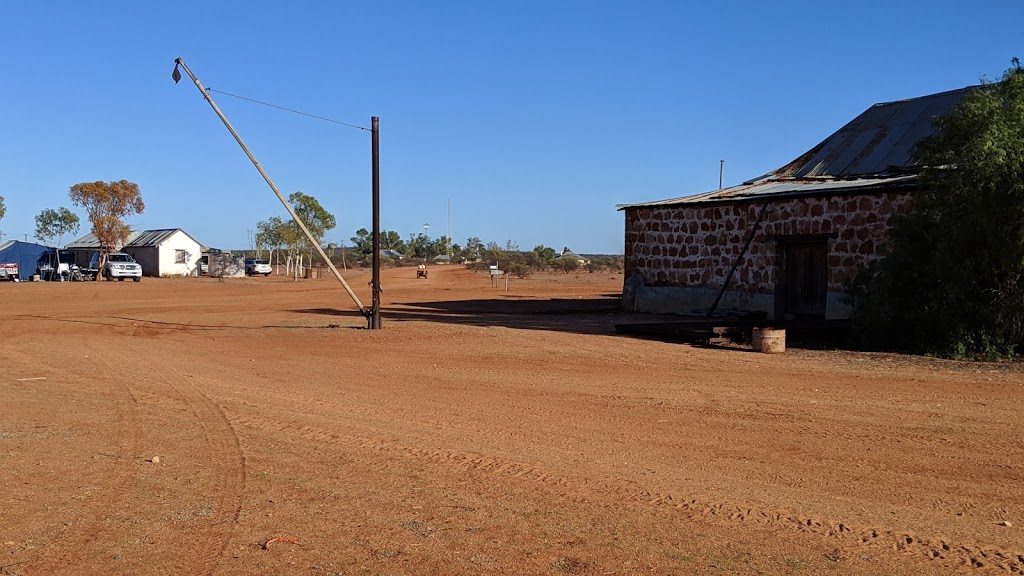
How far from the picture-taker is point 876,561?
5.40m

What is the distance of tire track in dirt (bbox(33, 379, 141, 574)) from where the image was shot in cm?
553

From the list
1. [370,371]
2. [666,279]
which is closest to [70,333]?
[370,371]

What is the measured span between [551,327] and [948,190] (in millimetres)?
8901

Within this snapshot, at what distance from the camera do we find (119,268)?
57.0 metres

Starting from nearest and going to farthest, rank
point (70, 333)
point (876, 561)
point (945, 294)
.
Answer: point (876, 561)
point (945, 294)
point (70, 333)

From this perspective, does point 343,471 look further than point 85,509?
Yes

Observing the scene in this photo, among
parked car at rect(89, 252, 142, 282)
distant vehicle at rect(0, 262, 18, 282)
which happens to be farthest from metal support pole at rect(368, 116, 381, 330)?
distant vehicle at rect(0, 262, 18, 282)

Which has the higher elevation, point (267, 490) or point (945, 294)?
point (945, 294)

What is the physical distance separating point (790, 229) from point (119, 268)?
46.0 m

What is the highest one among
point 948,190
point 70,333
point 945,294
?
point 948,190

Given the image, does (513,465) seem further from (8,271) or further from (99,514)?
(8,271)

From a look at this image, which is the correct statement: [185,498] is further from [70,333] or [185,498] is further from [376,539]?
[70,333]

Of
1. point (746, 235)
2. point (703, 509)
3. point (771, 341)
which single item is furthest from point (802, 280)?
point (703, 509)

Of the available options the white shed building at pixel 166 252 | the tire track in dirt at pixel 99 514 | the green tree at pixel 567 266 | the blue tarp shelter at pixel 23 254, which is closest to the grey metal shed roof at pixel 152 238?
the white shed building at pixel 166 252
